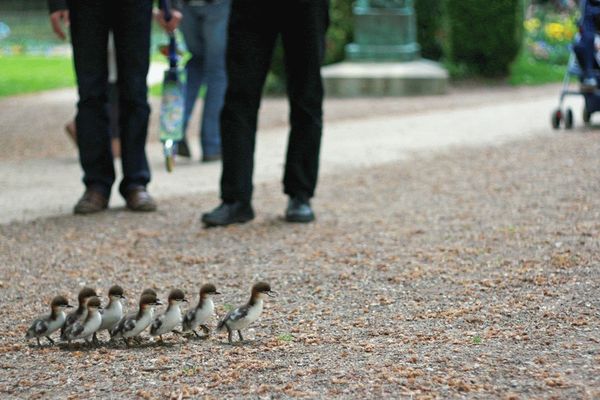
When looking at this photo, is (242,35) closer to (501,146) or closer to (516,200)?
(516,200)

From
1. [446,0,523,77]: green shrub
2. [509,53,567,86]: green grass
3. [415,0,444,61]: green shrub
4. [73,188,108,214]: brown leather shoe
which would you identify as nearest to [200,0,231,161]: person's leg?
→ [73,188,108,214]: brown leather shoe

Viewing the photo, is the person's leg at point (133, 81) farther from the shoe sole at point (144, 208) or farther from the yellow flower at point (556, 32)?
the yellow flower at point (556, 32)

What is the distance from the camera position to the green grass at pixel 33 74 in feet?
59.8

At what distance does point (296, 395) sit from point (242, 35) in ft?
11.1

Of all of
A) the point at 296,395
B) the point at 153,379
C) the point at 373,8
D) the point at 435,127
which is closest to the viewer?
the point at 296,395

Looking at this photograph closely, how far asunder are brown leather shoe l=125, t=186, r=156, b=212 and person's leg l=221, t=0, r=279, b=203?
29.1 inches

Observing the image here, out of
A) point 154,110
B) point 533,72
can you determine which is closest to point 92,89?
point 154,110

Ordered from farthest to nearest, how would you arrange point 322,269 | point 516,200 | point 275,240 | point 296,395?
point 516,200 → point 275,240 → point 322,269 → point 296,395

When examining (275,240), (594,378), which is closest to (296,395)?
(594,378)

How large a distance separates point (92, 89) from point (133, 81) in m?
0.27

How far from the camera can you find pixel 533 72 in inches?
753

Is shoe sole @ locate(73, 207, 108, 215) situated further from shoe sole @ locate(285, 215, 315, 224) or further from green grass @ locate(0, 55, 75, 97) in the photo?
green grass @ locate(0, 55, 75, 97)

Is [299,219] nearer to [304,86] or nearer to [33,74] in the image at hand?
[304,86]

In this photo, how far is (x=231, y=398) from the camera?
12.8ft
